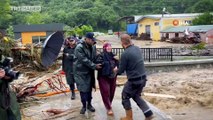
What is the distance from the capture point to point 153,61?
18422 millimetres

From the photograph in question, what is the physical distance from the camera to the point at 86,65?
24.5 ft

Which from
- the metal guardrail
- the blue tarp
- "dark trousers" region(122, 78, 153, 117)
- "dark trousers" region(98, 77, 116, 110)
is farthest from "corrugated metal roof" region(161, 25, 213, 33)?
"dark trousers" region(122, 78, 153, 117)

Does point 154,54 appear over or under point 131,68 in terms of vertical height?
under

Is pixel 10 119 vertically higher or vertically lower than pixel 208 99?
higher

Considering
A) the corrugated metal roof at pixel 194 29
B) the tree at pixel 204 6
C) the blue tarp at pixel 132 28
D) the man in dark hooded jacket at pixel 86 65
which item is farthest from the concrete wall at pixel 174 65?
the tree at pixel 204 6

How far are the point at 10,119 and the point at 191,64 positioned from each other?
1409 cm

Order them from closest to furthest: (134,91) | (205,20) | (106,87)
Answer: (134,91)
(106,87)
(205,20)

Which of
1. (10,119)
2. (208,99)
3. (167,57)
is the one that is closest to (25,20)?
(167,57)

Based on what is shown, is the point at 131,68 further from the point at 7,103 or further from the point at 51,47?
the point at 51,47

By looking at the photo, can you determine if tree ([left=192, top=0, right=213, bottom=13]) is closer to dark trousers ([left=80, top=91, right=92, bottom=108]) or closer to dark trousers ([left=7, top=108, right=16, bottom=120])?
dark trousers ([left=80, top=91, right=92, bottom=108])

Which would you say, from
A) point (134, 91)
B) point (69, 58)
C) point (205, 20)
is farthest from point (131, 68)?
point (205, 20)

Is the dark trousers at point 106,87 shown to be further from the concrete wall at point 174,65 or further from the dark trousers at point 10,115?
the concrete wall at point 174,65

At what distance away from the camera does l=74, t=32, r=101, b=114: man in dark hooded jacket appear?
24.5ft

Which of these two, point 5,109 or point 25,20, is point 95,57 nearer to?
point 5,109
